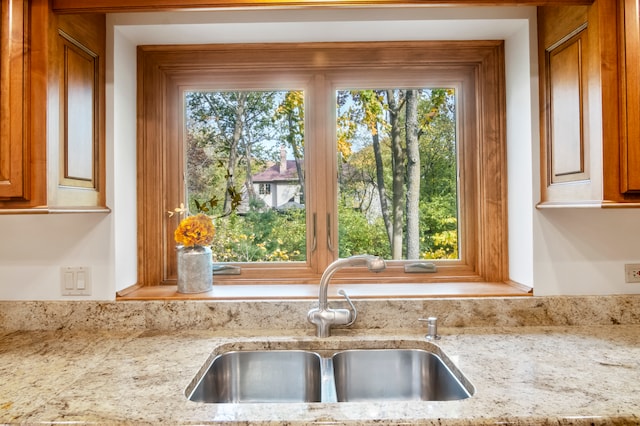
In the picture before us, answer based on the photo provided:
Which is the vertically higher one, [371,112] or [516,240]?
[371,112]

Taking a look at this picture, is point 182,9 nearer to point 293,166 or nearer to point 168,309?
point 293,166

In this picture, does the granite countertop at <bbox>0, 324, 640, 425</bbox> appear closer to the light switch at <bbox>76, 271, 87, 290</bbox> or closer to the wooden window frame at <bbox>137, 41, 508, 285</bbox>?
the light switch at <bbox>76, 271, 87, 290</bbox>

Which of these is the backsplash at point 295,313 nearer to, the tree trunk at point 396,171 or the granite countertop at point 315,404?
the granite countertop at point 315,404

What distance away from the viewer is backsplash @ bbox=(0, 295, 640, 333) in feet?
4.77

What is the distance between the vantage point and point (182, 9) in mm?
1275

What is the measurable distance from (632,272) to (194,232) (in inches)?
63.6

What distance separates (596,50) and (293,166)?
3.69 feet

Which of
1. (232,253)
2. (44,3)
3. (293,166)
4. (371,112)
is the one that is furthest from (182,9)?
(232,253)

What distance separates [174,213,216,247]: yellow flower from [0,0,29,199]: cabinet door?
49 cm

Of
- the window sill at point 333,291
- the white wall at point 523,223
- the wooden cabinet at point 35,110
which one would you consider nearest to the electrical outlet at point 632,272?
the white wall at point 523,223

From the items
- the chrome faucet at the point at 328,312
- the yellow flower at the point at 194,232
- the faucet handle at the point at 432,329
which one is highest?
the yellow flower at the point at 194,232

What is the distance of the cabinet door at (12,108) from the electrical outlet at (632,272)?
2.00 m

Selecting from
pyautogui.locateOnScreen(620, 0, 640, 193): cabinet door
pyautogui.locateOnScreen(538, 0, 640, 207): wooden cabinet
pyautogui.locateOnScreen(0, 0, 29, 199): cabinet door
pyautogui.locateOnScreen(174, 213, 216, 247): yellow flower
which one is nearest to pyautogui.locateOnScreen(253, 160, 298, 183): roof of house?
pyautogui.locateOnScreen(174, 213, 216, 247): yellow flower

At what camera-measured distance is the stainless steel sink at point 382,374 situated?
1.33 metres
